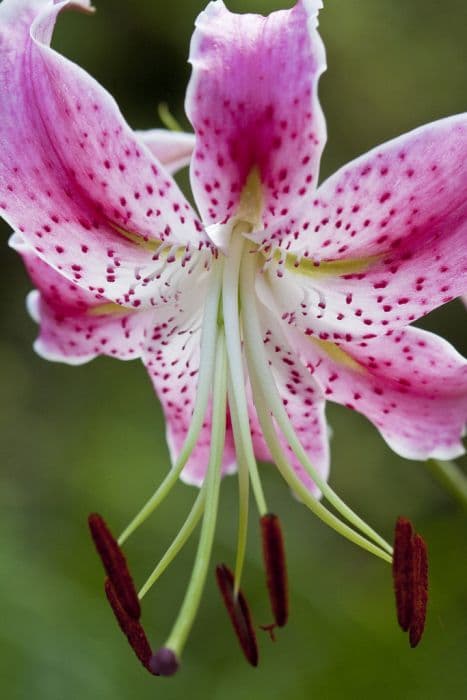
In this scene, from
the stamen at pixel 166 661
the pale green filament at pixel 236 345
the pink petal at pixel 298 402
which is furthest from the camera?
the pink petal at pixel 298 402

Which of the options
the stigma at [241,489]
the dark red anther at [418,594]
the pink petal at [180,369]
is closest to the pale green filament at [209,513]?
the stigma at [241,489]

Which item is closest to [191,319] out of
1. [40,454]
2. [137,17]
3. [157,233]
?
[157,233]

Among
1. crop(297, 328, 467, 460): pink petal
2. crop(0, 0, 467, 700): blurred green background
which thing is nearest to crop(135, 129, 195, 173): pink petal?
crop(297, 328, 467, 460): pink petal

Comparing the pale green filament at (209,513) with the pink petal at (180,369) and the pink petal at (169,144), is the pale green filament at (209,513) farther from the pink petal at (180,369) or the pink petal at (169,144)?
the pink petal at (169,144)

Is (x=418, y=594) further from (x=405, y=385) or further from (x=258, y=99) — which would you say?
(x=258, y=99)

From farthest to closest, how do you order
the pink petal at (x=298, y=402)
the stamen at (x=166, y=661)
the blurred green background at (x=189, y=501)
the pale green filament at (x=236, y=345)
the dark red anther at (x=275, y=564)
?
the blurred green background at (x=189, y=501) < the pink petal at (x=298, y=402) < the pale green filament at (x=236, y=345) < the dark red anther at (x=275, y=564) < the stamen at (x=166, y=661)

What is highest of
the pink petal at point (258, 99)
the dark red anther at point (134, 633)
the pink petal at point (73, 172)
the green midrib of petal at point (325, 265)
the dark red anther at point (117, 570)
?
the pink petal at point (258, 99)

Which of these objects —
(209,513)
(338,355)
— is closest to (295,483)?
(209,513)
